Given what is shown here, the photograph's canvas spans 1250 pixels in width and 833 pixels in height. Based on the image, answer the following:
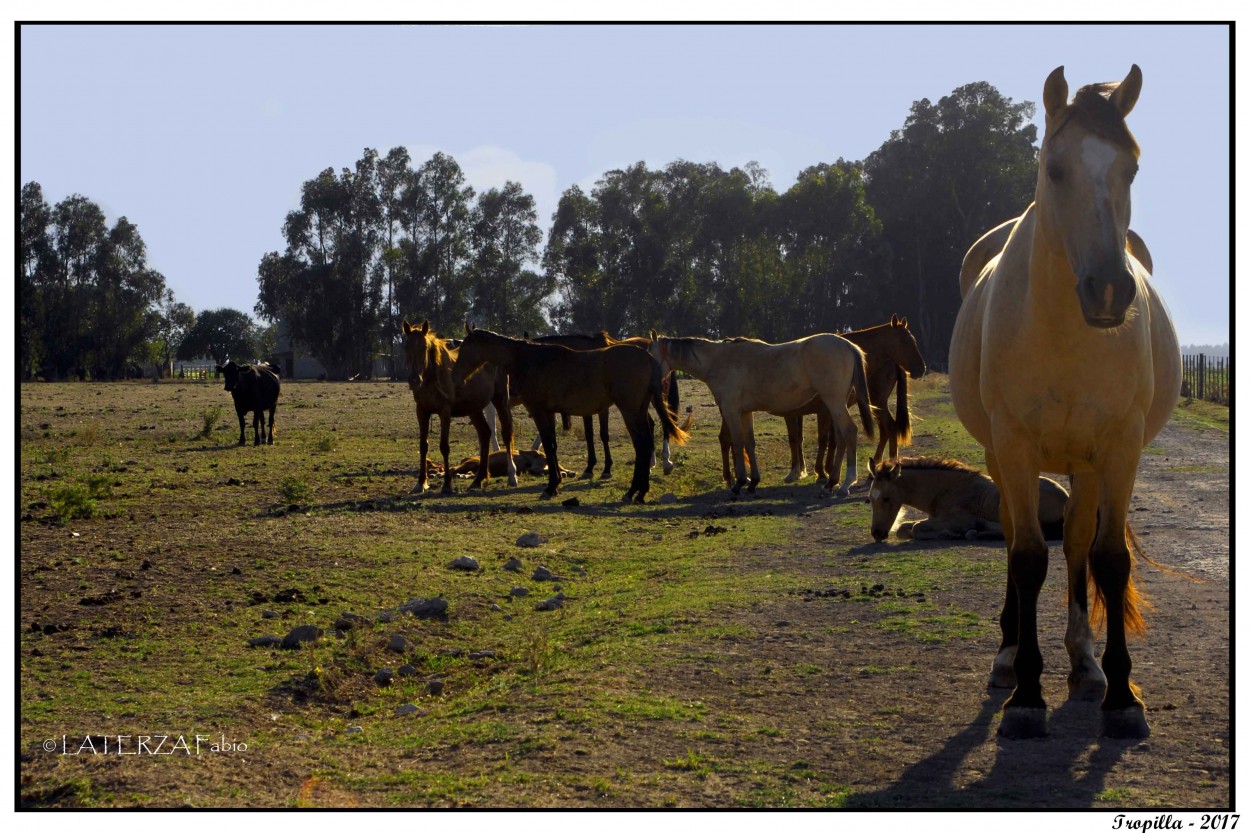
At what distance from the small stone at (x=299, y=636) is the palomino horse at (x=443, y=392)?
7742mm

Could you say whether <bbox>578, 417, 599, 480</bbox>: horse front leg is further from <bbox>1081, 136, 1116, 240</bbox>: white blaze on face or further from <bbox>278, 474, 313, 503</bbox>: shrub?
<bbox>1081, 136, 1116, 240</bbox>: white blaze on face

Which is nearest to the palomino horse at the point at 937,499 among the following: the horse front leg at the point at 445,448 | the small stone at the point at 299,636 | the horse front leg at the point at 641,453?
the horse front leg at the point at 641,453

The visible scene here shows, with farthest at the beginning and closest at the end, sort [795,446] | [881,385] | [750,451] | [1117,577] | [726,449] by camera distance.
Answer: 1. [881,385]
2. [795,446]
3. [726,449]
4. [750,451]
5. [1117,577]

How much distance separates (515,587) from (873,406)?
356 inches

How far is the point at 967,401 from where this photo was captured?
18.7 feet

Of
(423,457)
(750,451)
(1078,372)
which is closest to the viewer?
(1078,372)

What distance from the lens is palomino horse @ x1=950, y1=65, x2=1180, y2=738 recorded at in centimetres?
406

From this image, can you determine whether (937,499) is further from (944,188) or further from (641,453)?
(944,188)

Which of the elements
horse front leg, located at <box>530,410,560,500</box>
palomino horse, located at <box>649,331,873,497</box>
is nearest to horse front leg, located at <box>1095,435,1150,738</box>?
palomino horse, located at <box>649,331,873,497</box>

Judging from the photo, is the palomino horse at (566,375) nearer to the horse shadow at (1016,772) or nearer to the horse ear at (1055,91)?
the horse shadow at (1016,772)

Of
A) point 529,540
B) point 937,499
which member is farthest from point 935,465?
point 529,540

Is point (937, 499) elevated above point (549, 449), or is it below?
below

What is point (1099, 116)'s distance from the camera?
417 centimetres

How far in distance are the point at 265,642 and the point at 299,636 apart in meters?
0.19
